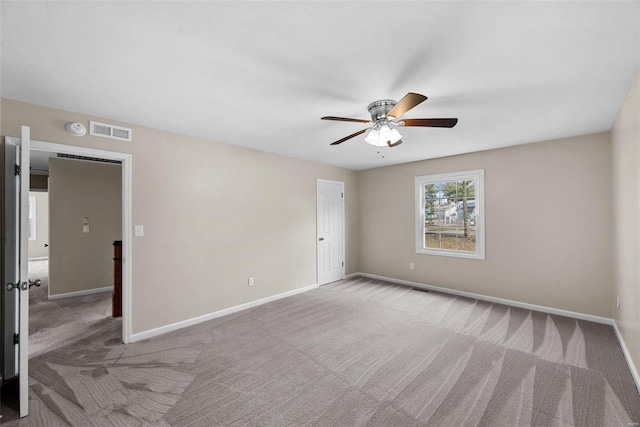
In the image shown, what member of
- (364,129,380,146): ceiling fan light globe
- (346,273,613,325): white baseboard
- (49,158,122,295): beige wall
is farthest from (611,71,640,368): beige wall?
(49,158,122,295): beige wall

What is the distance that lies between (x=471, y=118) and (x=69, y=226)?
6535 mm

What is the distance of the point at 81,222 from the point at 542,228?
7.69m

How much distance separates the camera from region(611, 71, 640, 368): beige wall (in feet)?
6.89

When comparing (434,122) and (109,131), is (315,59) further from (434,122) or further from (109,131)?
(109,131)

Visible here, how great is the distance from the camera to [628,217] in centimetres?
244

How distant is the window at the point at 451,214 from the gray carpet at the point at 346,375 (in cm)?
138

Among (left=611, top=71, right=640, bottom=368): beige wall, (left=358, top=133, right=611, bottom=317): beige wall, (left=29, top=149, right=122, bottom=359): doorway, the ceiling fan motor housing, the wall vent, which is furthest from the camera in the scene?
(left=29, top=149, right=122, bottom=359): doorway

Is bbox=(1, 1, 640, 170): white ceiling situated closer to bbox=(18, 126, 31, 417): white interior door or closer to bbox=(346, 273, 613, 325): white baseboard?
bbox=(18, 126, 31, 417): white interior door

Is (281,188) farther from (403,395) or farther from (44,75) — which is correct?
(403,395)

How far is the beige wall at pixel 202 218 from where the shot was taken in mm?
3037

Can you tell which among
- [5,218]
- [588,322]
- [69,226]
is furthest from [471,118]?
[69,226]

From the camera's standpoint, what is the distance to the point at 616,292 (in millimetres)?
3082

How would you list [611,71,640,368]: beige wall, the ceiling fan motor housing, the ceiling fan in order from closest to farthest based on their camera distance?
[611,71,640,368]: beige wall
the ceiling fan
the ceiling fan motor housing

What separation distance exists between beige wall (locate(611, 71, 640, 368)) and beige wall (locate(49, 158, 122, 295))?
715 centimetres
